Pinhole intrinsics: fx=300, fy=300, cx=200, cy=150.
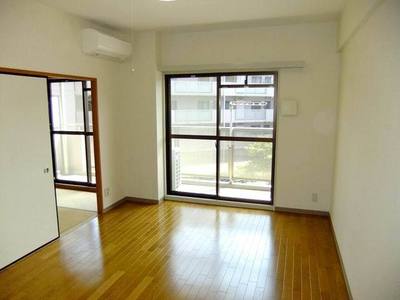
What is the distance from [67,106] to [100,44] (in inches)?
93.2

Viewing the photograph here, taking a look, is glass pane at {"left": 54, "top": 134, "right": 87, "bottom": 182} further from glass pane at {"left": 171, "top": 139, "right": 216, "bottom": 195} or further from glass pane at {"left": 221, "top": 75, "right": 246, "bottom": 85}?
glass pane at {"left": 221, "top": 75, "right": 246, "bottom": 85}

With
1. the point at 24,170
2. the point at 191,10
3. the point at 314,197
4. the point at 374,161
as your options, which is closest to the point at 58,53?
the point at 24,170

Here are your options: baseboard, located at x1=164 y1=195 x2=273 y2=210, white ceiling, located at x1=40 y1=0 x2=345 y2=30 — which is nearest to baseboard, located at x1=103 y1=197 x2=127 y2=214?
baseboard, located at x1=164 y1=195 x2=273 y2=210

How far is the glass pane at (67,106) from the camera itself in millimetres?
5770

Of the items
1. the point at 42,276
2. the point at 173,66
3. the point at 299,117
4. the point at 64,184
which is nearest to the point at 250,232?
the point at 299,117

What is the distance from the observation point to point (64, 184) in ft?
19.8

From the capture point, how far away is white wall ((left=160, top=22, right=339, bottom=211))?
4.16 metres

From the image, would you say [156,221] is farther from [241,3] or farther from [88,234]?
[241,3]

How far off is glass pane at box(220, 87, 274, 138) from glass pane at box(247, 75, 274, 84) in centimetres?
10

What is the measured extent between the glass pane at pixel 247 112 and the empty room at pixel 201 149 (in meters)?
0.02

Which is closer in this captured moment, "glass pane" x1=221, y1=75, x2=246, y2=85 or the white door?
the white door

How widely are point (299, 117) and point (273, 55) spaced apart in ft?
3.19

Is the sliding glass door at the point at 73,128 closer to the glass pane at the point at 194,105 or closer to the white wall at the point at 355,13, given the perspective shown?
the glass pane at the point at 194,105

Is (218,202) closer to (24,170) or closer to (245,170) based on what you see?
(245,170)
